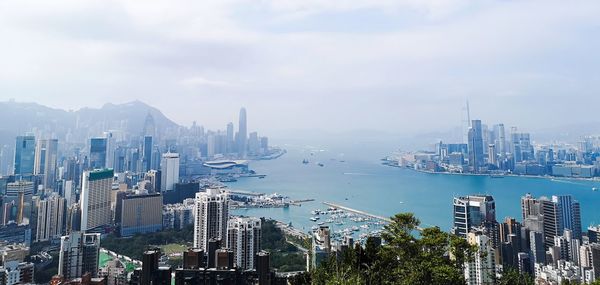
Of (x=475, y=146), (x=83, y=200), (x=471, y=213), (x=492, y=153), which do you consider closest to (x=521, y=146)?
(x=492, y=153)

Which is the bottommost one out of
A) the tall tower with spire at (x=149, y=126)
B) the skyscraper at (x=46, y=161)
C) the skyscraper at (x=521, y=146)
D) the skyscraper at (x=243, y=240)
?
the skyscraper at (x=243, y=240)

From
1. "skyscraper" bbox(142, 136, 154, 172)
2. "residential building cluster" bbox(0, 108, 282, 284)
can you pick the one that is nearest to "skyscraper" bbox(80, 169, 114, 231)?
"residential building cluster" bbox(0, 108, 282, 284)

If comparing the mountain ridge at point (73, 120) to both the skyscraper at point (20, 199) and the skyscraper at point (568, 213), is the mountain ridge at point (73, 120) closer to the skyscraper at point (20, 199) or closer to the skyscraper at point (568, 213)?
the skyscraper at point (20, 199)

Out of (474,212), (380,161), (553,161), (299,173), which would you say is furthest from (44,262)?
(380,161)

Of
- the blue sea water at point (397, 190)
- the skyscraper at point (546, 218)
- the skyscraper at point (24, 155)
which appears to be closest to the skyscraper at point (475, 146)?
the blue sea water at point (397, 190)

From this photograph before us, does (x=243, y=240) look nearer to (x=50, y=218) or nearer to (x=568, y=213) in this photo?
(x=50, y=218)

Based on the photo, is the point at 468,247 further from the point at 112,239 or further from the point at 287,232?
the point at 112,239
